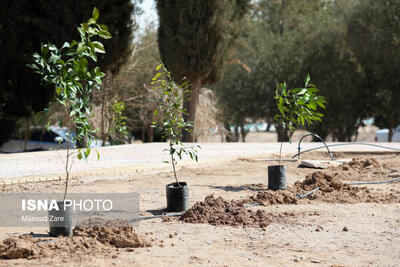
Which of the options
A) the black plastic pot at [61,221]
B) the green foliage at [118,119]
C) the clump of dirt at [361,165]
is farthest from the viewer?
the green foliage at [118,119]

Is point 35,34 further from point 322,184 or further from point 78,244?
point 78,244

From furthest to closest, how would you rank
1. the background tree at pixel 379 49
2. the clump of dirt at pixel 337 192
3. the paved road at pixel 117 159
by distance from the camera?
1. the background tree at pixel 379 49
2. the paved road at pixel 117 159
3. the clump of dirt at pixel 337 192

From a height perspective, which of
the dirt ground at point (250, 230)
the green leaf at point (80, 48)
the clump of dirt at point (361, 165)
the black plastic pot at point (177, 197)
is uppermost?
the green leaf at point (80, 48)

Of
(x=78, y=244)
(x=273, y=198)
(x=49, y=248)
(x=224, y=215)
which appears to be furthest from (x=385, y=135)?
(x=49, y=248)

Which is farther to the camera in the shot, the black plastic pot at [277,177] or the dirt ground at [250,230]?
the black plastic pot at [277,177]

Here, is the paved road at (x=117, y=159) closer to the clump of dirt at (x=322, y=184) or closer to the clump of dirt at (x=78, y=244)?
the clump of dirt at (x=322, y=184)

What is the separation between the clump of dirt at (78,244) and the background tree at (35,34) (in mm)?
9356

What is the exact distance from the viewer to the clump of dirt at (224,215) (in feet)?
15.3

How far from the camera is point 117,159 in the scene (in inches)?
376

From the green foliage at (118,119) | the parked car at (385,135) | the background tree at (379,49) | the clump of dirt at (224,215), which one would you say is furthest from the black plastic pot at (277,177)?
the parked car at (385,135)

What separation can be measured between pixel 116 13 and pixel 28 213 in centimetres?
880

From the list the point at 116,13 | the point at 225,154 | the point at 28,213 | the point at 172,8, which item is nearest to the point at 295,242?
the point at 28,213

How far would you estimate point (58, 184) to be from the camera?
7.03 m

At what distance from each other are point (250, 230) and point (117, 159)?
5.64 meters
